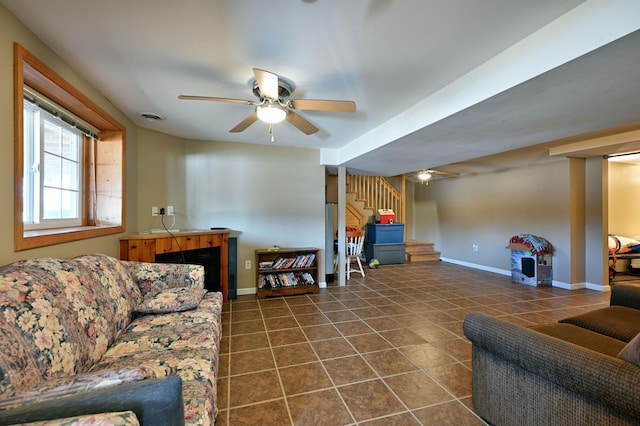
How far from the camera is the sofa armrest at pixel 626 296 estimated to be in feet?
6.78

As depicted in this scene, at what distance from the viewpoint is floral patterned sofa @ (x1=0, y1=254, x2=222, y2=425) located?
0.79m

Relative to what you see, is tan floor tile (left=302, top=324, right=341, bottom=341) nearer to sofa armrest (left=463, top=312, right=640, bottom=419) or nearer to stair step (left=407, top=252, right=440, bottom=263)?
sofa armrest (left=463, top=312, right=640, bottom=419)

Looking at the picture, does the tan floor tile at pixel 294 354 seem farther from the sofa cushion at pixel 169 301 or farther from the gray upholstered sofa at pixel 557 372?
the gray upholstered sofa at pixel 557 372

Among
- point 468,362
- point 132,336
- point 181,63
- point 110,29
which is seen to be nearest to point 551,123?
point 468,362

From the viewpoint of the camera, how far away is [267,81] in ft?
5.50

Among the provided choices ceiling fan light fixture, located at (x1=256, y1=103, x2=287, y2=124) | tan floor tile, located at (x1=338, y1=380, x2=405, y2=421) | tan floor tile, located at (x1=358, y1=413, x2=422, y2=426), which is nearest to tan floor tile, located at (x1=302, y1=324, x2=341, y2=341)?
tan floor tile, located at (x1=338, y1=380, x2=405, y2=421)

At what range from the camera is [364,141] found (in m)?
3.48

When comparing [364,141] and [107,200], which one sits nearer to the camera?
[107,200]

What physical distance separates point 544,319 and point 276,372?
3.01 meters

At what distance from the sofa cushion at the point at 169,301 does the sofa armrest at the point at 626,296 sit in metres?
3.30

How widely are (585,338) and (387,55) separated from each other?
81.1 inches

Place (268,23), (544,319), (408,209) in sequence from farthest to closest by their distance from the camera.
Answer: (408,209)
(544,319)
(268,23)

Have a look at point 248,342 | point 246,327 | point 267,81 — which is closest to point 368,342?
point 248,342

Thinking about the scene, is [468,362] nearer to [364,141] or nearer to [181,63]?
[364,141]
